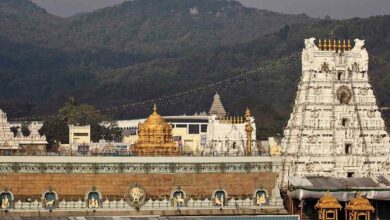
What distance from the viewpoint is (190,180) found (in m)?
58.7

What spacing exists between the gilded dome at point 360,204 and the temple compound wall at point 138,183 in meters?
3.89

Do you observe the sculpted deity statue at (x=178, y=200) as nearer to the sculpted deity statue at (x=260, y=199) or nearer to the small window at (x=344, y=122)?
the sculpted deity statue at (x=260, y=199)

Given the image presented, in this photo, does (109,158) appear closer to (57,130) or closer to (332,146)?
(332,146)

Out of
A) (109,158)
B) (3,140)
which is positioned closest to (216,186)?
(109,158)

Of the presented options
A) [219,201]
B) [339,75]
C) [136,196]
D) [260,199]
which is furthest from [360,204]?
[136,196]

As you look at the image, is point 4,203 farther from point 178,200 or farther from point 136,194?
point 178,200

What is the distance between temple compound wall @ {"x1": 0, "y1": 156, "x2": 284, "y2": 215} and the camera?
56.9m

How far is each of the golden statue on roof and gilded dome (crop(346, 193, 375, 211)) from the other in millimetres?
10029

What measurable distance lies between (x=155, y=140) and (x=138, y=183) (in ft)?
18.0

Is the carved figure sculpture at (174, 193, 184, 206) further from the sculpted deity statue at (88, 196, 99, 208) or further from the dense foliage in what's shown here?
the dense foliage

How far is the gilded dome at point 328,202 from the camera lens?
182 ft

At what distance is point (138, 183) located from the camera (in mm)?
58188

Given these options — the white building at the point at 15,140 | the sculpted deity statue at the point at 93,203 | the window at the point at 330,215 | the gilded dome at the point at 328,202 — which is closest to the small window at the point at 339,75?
the gilded dome at the point at 328,202

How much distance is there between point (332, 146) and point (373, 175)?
→ 2303 mm
